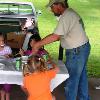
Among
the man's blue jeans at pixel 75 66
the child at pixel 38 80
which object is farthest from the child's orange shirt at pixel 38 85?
the man's blue jeans at pixel 75 66

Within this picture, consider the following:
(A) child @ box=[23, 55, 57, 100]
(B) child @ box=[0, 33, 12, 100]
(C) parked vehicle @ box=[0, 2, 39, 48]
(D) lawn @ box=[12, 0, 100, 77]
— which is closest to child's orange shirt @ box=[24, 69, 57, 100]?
(A) child @ box=[23, 55, 57, 100]

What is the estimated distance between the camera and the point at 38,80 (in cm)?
486

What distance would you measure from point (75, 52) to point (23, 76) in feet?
2.97

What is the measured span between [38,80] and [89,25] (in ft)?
40.4

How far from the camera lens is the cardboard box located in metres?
8.40

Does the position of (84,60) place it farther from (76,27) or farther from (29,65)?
(29,65)

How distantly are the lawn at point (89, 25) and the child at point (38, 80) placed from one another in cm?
177

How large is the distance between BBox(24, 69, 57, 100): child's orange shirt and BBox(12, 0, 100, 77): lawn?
1.84 meters

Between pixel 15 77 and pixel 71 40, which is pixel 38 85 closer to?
pixel 15 77

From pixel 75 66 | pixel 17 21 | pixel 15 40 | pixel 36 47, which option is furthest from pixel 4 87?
pixel 17 21

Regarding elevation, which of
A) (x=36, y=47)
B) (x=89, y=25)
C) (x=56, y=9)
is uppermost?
(x=56, y=9)

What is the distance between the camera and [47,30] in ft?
49.3

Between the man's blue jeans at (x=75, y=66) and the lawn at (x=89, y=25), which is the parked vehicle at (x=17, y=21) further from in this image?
the man's blue jeans at (x=75, y=66)

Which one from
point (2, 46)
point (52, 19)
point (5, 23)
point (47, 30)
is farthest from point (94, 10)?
point (2, 46)
